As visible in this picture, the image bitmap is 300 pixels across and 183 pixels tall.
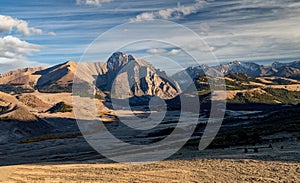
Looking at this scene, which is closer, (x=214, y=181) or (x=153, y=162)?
(x=214, y=181)

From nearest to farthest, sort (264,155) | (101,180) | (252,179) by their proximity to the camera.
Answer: (252,179) < (101,180) < (264,155)

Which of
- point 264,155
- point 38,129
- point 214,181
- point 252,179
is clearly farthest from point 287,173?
point 38,129

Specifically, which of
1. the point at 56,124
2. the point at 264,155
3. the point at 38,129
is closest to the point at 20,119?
the point at 38,129

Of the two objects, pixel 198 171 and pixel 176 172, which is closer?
pixel 198 171

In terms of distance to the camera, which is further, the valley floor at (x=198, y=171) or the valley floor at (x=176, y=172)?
the valley floor at (x=198, y=171)

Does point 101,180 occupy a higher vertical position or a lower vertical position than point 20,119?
lower

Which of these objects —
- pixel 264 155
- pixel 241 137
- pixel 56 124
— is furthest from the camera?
pixel 56 124

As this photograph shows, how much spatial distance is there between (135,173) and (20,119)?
121m

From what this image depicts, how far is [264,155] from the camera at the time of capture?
4162 cm

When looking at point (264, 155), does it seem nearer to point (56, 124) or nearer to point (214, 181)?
point (214, 181)

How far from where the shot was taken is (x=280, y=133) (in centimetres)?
6425

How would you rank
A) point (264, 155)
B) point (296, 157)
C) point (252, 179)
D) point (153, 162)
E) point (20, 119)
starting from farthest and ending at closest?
point (20, 119), point (153, 162), point (264, 155), point (296, 157), point (252, 179)

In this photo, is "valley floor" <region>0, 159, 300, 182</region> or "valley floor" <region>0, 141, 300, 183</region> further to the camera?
"valley floor" <region>0, 141, 300, 183</region>

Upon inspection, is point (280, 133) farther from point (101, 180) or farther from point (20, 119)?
point (20, 119)
